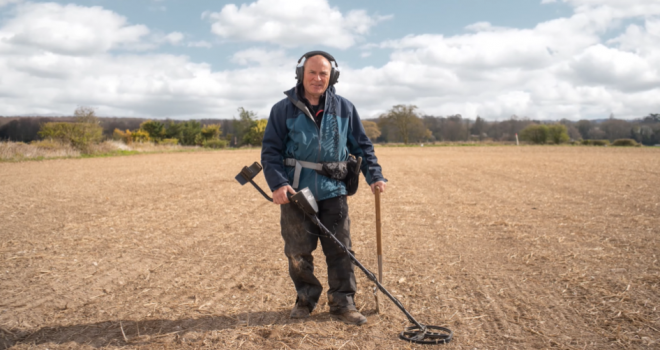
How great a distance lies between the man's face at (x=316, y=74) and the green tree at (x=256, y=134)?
60.5 metres

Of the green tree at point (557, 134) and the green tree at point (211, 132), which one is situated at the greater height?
the green tree at point (211, 132)

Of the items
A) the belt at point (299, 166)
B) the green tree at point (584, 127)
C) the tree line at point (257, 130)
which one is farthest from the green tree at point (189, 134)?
the green tree at point (584, 127)

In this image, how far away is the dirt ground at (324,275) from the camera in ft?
11.5

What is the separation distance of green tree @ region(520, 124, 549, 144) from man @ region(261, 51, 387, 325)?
6323 centimetres

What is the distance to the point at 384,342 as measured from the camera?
338cm

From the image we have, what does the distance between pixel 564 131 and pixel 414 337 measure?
64418 millimetres

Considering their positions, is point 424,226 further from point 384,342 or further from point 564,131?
point 564,131

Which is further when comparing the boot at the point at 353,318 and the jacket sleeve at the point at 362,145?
the jacket sleeve at the point at 362,145

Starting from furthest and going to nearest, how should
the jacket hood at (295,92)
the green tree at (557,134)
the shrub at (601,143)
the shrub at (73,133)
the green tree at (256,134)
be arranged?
the green tree at (256,134), the green tree at (557,134), the shrub at (601,143), the shrub at (73,133), the jacket hood at (295,92)

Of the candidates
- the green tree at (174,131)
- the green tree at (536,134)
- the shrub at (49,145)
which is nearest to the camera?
the shrub at (49,145)

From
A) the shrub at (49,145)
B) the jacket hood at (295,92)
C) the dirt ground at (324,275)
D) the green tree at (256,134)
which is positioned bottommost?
the dirt ground at (324,275)

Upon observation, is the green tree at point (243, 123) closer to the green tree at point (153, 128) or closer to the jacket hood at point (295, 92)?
the green tree at point (153, 128)

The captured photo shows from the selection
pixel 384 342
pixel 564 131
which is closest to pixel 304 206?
pixel 384 342

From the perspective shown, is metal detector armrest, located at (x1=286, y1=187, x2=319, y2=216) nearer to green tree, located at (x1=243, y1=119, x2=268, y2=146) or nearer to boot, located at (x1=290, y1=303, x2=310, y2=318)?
boot, located at (x1=290, y1=303, x2=310, y2=318)
